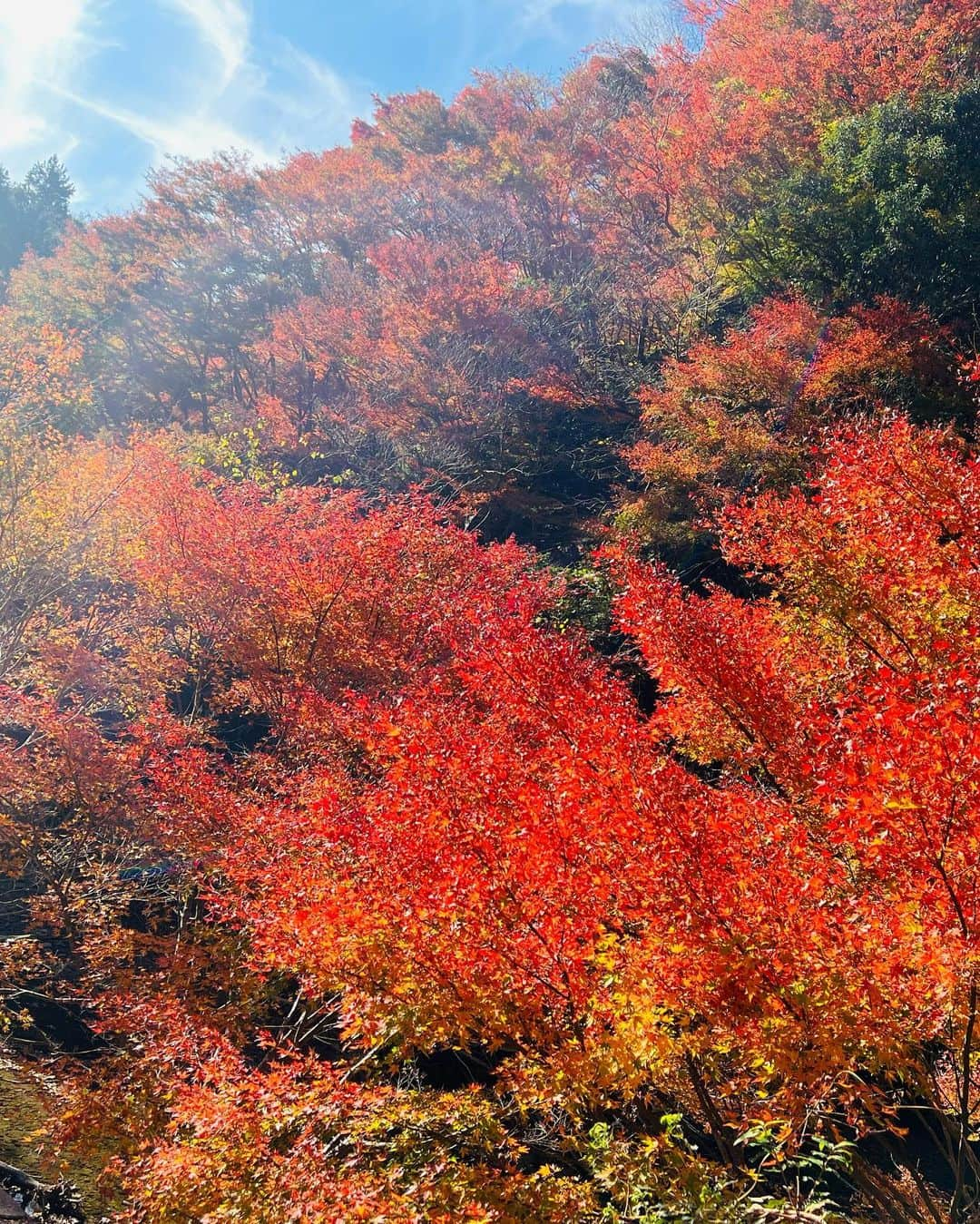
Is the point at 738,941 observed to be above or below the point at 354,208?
below

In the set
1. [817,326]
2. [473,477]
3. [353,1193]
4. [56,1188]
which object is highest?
[817,326]

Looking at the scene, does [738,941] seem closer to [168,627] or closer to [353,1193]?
[353,1193]

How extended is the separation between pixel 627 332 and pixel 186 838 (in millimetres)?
25615

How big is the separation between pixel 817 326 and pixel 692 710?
1522 cm

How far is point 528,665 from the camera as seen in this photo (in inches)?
539

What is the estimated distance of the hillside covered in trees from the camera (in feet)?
23.3

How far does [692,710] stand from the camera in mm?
13656

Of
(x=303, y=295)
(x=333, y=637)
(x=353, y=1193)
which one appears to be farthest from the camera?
Answer: (x=303, y=295)

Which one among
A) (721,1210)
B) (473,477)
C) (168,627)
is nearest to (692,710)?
(721,1210)

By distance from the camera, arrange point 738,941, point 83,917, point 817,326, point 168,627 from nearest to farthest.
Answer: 1. point 738,941
2. point 83,917
3. point 168,627
4. point 817,326

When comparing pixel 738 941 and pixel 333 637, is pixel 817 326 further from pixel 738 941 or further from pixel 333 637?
pixel 738 941

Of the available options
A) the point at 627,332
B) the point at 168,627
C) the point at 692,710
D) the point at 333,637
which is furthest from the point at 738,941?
the point at 627,332

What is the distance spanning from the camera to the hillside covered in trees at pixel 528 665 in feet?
23.3

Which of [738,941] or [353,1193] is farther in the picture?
[738,941]
